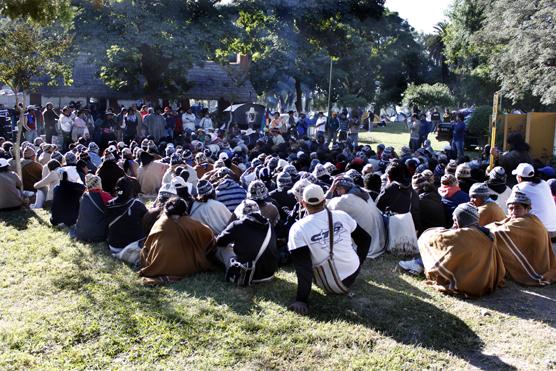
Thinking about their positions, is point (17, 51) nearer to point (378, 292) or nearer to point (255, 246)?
point (255, 246)

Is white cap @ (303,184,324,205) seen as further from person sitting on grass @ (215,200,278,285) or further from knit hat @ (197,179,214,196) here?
knit hat @ (197,179,214,196)

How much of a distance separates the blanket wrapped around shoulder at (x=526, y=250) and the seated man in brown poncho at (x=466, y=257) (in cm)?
42

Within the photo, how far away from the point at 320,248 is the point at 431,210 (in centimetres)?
313

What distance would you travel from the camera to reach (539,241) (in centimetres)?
673

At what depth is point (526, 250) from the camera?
268 inches

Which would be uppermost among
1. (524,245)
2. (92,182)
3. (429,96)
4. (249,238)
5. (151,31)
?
(151,31)

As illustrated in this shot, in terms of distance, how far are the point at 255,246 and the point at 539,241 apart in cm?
331

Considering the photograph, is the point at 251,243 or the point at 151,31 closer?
the point at 251,243

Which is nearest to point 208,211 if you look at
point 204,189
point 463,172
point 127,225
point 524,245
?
point 204,189

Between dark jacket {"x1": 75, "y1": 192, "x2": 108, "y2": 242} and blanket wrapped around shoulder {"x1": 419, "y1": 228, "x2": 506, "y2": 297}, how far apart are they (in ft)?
15.4

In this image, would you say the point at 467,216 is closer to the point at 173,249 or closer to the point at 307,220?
the point at 307,220

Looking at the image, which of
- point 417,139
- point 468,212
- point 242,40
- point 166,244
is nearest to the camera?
point 468,212

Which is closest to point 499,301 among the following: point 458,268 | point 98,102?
point 458,268

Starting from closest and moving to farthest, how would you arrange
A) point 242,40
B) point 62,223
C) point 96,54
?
point 62,223 → point 96,54 → point 242,40
